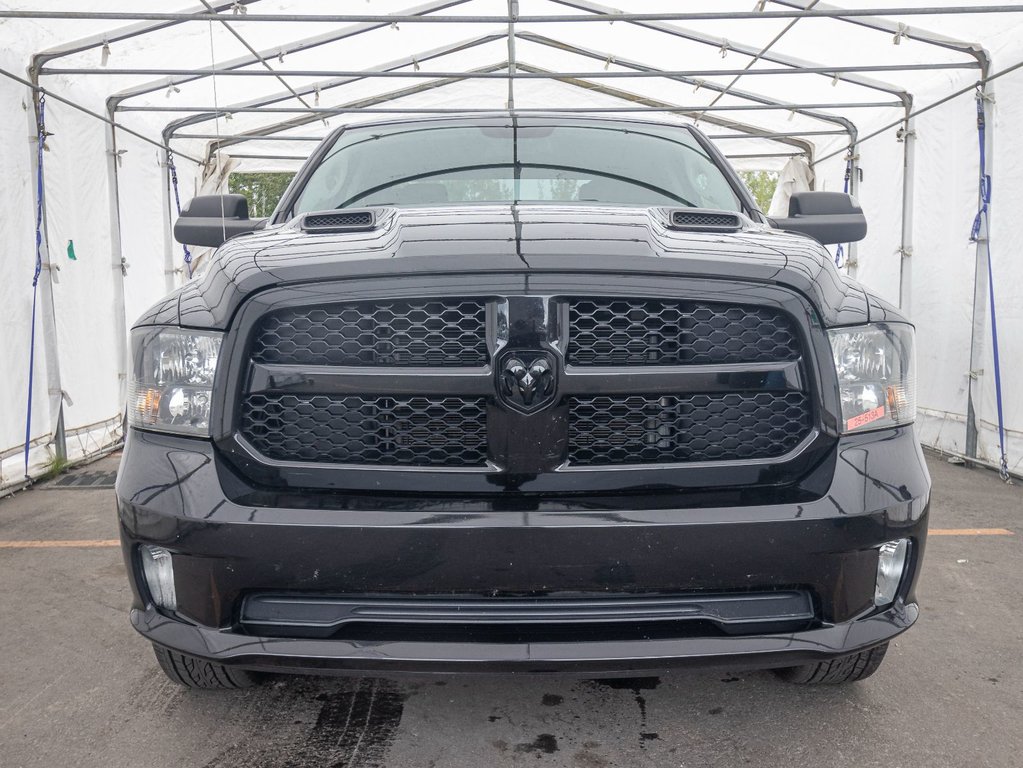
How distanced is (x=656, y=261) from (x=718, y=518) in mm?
Result: 569

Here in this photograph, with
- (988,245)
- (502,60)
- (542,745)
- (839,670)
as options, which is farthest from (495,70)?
(542,745)

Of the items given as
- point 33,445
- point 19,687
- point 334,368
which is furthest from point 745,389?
point 33,445

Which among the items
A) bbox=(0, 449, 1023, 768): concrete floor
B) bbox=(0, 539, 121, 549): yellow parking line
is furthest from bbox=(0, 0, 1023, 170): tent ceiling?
bbox=(0, 449, 1023, 768): concrete floor

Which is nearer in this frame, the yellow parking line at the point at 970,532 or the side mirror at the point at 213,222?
the side mirror at the point at 213,222

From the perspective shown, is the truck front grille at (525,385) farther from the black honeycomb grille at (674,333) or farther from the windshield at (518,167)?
the windshield at (518,167)

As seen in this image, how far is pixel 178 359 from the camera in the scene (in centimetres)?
185

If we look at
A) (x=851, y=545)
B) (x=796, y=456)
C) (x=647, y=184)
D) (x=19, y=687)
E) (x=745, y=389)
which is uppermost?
(x=647, y=184)

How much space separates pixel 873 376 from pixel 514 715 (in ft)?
4.19

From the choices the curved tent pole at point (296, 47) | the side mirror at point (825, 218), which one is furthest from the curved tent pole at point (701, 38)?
the side mirror at point (825, 218)

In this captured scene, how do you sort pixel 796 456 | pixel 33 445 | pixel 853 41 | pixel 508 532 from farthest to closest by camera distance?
pixel 853 41, pixel 33 445, pixel 796 456, pixel 508 532

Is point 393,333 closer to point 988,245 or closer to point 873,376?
point 873,376

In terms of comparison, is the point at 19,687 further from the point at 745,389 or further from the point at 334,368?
the point at 745,389

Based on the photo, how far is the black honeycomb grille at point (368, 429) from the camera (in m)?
1.79

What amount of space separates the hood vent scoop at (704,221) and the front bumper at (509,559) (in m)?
0.74
